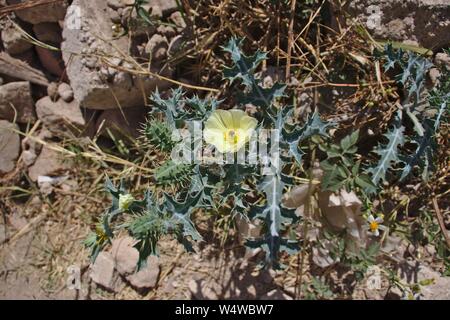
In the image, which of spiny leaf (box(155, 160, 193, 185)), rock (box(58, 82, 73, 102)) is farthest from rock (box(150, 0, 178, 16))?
spiny leaf (box(155, 160, 193, 185))

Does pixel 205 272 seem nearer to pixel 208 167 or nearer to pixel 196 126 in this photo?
pixel 208 167

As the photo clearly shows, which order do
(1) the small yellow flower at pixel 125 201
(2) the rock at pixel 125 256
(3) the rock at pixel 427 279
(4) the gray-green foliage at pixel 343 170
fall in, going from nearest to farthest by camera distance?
1. (1) the small yellow flower at pixel 125 201
2. (4) the gray-green foliage at pixel 343 170
3. (3) the rock at pixel 427 279
4. (2) the rock at pixel 125 256

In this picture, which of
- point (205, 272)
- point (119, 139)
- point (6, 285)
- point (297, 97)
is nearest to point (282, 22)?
point (297, 97)

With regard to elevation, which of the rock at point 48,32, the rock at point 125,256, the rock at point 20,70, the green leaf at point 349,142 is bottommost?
the rock at point 125,256

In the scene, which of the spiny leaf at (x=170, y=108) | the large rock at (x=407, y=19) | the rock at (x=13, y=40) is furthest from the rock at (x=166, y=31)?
the large rock at (x=407, y=19)

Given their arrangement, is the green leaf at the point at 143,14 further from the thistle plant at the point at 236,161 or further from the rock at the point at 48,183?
the rock at the point at 48,183
